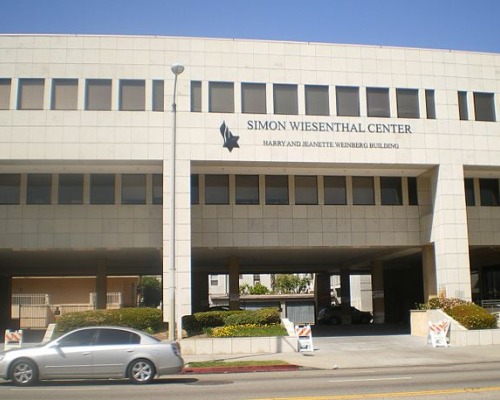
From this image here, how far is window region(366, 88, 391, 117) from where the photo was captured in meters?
32.9

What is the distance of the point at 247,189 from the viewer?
113 ft

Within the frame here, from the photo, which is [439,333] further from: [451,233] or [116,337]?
[116,337]

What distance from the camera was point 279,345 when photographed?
85.8 ft

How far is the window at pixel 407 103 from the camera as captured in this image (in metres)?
33.1

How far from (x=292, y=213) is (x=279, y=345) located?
9.77m

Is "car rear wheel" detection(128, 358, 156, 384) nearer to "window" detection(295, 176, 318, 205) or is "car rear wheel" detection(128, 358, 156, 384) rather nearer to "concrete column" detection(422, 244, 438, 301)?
"window" detection(295, 176, 318, 205)

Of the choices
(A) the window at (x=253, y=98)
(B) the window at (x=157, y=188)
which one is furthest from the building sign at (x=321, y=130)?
(B) the window at (x=157, y=188)

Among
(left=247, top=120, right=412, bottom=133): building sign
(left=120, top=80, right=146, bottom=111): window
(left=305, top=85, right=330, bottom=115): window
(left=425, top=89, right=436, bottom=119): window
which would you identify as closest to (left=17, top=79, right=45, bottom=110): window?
(left=120, top=80, right=146, bottom=111): window

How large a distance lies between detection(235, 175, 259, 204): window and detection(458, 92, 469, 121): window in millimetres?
10895

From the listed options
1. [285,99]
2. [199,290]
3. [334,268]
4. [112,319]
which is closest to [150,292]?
[199,290]

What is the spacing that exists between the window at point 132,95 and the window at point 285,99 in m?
6.38

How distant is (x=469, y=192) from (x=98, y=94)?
20.4 metres

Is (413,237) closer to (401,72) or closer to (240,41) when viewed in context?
(401,72)

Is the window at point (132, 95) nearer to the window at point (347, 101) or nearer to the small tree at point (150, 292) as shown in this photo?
the window at point (347, 101)
